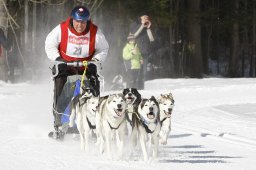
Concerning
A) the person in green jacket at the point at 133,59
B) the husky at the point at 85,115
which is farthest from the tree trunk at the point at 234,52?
the husky at the point at 85,115

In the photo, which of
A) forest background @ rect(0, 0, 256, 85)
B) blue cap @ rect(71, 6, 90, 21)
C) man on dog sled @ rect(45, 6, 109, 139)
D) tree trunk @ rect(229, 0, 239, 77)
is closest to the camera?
blue cap @ rect(71, 6, 90, 21)

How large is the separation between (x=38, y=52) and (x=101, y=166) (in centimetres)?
2180

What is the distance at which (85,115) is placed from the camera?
8547mm

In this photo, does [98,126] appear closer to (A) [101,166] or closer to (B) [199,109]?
(A) [101,166]

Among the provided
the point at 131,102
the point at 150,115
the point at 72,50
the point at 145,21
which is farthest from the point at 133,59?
the point at 150,115

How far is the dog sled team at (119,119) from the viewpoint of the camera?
24.9ft

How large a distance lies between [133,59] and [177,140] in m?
10.00

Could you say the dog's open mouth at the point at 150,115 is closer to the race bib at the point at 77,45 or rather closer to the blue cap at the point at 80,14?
the blue cap at the point at 80,14

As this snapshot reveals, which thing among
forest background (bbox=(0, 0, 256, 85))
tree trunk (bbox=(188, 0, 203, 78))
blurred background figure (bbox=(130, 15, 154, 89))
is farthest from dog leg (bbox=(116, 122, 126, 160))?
tree trunk (bbox=(188, 0, 203, 78))

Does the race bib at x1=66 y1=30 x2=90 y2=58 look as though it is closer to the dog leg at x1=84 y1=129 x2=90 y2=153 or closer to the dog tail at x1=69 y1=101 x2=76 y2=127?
the dog tail at x1=69 y1=101 x2=76 y2=127

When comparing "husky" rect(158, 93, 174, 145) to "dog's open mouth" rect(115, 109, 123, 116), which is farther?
"husky" rect(158, 93, 174, 145)

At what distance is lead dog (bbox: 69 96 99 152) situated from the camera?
27.5ft

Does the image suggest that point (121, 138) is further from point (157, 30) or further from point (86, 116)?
point (157, 30)

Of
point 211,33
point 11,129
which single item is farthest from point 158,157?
point 211,33
